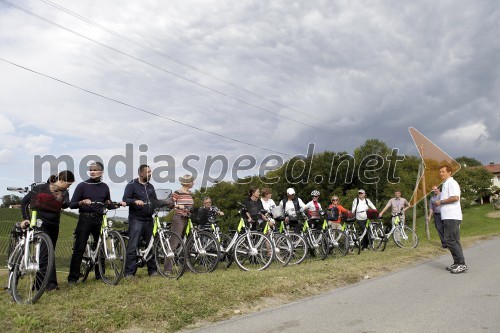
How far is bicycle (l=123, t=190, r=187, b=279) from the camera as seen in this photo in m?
7.59

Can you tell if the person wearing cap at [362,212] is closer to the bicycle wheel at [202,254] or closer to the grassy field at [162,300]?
the grassy field at [162,300]

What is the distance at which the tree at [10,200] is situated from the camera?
20.4ft

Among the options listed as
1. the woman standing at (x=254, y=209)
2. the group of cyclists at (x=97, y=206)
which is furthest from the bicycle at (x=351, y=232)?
the group of cyclists at (x=97, y=206)

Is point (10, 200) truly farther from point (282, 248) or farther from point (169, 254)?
point (282, 248)

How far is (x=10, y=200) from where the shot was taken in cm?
646

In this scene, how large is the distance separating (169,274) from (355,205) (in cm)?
785

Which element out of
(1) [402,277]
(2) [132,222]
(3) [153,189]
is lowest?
(1) [402,277]

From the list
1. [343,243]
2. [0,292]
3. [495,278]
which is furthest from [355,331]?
[343,243]

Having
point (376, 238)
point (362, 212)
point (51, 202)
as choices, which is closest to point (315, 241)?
point (362, 212)

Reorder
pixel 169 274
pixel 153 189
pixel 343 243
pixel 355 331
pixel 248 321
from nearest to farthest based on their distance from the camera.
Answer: pixel 355 331 < pixel 248 321 < pixel 169 274 < pixel 153 189 < pixel 343 243

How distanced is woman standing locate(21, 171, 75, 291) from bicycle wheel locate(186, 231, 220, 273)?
247cm

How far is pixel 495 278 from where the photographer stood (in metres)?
7.62

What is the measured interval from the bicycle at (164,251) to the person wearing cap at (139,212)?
0.41 ft

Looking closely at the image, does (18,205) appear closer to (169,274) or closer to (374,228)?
(169,274)
